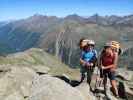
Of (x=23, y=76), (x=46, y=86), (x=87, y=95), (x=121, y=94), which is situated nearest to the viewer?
(x=46, y=86)

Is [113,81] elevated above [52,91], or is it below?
below

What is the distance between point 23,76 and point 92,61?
5.52m

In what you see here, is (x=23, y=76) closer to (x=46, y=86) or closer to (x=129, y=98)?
(x=46, y=86)

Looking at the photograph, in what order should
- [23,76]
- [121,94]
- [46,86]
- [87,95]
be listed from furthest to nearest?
[121,94] < [23,76] < [87,95] < [46,86]

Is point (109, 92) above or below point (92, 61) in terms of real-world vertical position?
below

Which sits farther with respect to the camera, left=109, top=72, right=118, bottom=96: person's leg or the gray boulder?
left=109, top=72, right=118, bottom=96: person's leg

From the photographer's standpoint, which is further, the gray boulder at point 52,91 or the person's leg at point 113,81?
the person's leg at point 113,81

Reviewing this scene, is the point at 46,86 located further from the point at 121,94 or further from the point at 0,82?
the point at 121,94

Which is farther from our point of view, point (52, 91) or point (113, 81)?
point (113, 81)

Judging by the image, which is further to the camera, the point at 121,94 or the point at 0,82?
the point at 121,94

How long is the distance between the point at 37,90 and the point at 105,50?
5823 millimetres

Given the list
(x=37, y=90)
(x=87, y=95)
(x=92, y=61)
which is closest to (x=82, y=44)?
(x=92, y=61)

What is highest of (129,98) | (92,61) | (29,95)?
(92,61)

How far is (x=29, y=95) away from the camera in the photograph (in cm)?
2025
